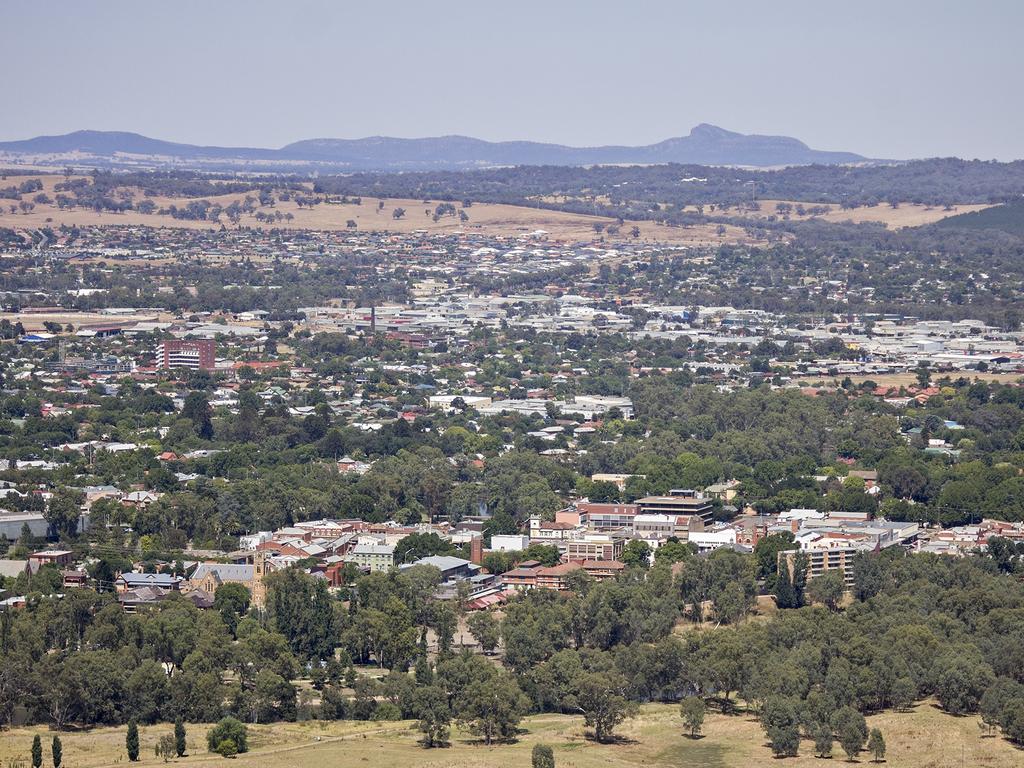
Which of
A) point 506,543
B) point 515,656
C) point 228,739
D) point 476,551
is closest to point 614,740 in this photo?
point 515,656

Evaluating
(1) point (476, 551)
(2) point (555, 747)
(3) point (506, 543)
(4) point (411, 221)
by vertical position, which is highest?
(2) point (555, 747)

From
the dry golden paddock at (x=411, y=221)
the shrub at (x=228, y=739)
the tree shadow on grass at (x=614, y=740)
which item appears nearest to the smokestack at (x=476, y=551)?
the tree shadow on grass at (x=614, y=740)

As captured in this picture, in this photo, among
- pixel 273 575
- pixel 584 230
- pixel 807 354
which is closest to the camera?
pixel 273 575

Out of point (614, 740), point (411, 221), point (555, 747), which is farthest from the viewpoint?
point (411, 221)

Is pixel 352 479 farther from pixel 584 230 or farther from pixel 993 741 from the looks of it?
pixel 584 230

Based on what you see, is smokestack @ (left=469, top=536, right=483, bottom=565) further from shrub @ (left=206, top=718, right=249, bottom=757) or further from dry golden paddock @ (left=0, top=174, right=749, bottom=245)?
dry golden paddock @ (left=0, top=174, right=749, bottom=245)

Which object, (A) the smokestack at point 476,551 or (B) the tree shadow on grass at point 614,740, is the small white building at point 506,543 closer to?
(A) the smokestack at point 476,551

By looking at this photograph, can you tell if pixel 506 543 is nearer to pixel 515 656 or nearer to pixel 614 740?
pixel 515 656

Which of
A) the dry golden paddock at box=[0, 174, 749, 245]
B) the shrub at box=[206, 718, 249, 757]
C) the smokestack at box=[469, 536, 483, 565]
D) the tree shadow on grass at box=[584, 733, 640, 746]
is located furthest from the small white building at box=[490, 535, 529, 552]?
the dry golden paddock at box=[0, 174, 749, 245]

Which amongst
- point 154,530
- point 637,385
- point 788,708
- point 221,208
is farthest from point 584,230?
point 788,708
